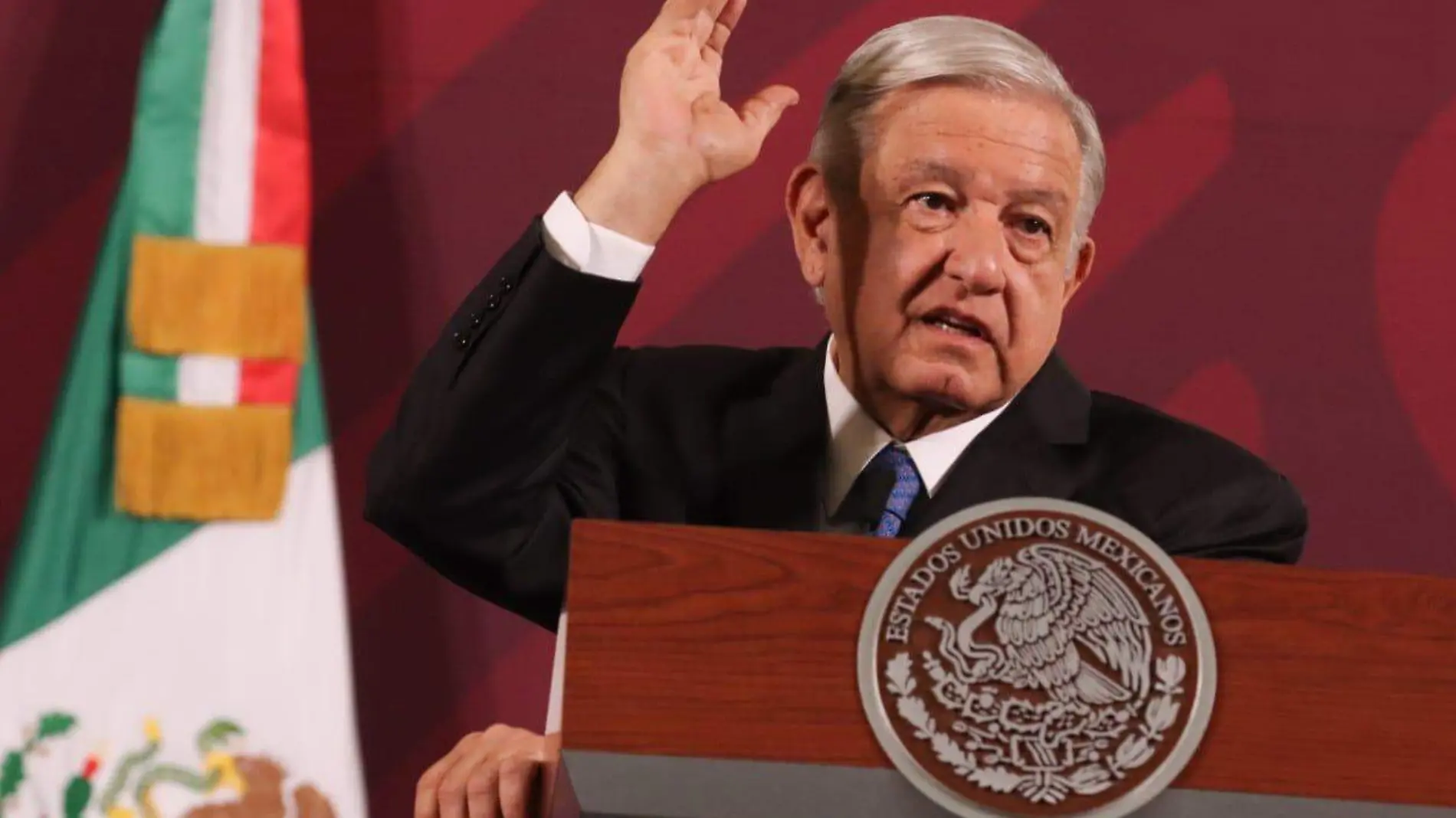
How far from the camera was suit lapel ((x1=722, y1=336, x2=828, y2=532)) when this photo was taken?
6.25ft

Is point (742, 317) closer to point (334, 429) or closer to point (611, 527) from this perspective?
point (334, 429)

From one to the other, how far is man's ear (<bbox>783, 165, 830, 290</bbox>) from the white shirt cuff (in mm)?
437

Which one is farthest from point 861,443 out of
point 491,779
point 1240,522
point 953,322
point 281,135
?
point 281,135

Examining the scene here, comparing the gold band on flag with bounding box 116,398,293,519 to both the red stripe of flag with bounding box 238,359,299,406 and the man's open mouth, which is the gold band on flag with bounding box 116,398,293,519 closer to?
the red stripe of flag with bounding box 238,359,299,406

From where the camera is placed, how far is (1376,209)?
3398mm

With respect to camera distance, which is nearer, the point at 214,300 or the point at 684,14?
the point at 684,14

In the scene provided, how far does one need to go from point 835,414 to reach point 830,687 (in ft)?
2.53

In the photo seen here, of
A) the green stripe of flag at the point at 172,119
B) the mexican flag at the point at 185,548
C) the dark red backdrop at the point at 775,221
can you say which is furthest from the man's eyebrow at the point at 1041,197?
the green stripe of flag at the point at 172,119

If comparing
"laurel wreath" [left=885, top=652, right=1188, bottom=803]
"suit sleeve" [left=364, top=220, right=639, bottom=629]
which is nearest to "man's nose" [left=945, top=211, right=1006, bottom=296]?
"suit sleeve" [left=364, top=220, right=639, bottom=629]

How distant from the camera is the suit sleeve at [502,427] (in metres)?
1.64

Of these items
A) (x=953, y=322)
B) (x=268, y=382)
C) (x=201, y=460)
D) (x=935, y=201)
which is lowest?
(x=201, y=460)

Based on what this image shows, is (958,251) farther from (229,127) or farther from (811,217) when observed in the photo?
(229,127)

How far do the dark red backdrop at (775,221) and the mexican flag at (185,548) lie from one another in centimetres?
11

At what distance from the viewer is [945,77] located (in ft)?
6.52
